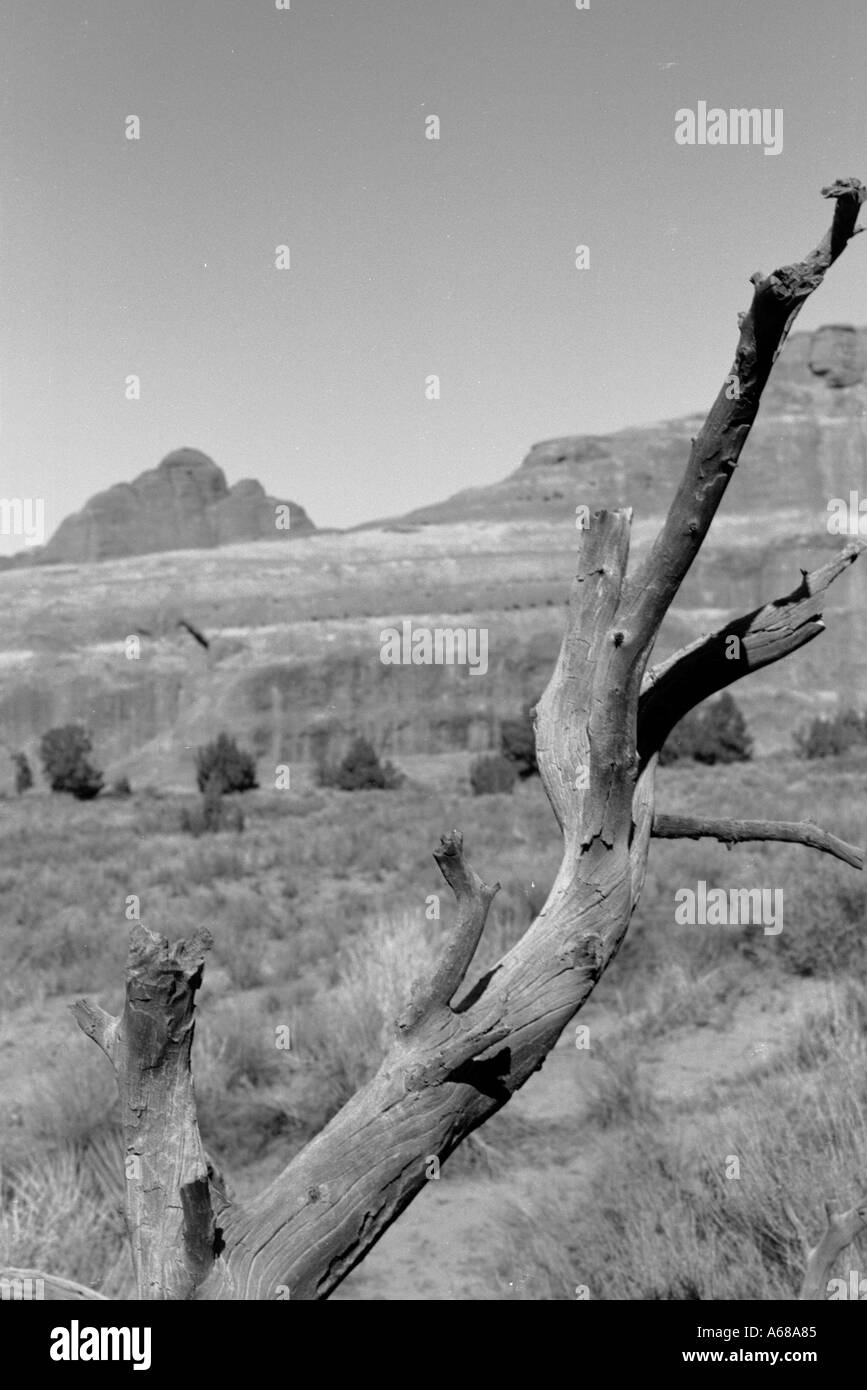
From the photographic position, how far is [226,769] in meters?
30.2

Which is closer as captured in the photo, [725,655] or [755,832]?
[725,655]

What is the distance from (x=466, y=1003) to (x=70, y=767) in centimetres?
3018

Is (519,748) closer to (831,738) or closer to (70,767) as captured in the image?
(831,738)

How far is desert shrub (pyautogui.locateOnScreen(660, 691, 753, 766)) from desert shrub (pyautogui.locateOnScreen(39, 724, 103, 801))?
15.5 m

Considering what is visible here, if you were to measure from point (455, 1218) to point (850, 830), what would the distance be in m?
9.34

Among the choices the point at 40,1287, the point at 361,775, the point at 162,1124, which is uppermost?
the point at 162,1124

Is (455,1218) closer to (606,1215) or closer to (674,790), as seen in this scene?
(606,1215)

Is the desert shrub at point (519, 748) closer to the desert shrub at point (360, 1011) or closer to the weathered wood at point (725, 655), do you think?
the desert shrub at point (360, 1011)

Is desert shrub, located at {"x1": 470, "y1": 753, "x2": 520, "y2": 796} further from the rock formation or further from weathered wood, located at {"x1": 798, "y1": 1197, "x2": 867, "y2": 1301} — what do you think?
the rock formation

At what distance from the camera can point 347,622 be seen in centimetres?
5522

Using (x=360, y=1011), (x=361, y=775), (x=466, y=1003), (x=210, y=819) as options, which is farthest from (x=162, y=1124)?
(x=361, y=775)

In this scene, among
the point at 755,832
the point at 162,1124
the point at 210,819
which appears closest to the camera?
the point at 162,1124

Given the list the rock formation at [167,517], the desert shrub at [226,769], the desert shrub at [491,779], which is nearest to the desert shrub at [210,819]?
the desert shrub at [491,779]

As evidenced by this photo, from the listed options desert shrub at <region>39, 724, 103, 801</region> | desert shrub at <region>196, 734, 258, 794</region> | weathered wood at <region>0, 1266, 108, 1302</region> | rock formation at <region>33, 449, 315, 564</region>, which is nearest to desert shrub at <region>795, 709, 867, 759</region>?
desert shrub at <region>196, 734, 258, 794</region>
